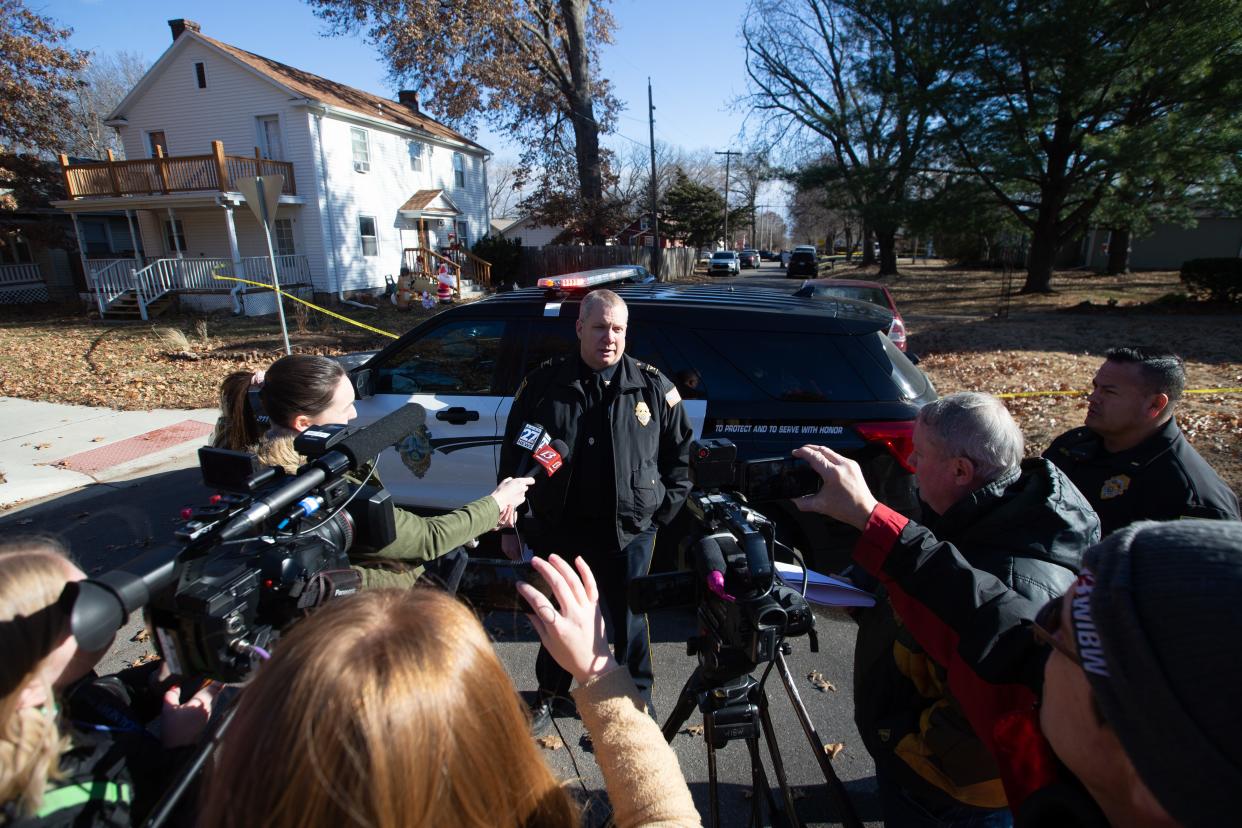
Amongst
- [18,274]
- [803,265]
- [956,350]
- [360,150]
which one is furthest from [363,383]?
[803,265]

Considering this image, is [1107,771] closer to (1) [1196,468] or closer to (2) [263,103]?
(1) [1196,468]

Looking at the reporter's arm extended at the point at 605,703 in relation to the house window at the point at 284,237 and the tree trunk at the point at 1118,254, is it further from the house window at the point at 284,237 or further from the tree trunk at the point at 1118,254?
the tree trunk at the point at 1118,254

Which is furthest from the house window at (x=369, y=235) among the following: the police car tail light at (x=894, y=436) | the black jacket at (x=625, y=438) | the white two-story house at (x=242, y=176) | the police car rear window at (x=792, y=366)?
the police car tail light at (x=894, y=436)

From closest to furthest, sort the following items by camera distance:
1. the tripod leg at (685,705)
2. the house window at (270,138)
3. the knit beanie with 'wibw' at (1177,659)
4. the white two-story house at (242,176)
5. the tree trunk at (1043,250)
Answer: the knit beanie with 'wibw' at (1177,659) → the tripod leg at (685,705) → the tree trunk at (1043,250) → the white two-story house at (242,176) → the house window at (270,138)

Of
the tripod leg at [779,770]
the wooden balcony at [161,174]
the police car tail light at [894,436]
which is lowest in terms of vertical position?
the tripod leg at [779,770]

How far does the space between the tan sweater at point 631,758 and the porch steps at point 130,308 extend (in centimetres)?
2202

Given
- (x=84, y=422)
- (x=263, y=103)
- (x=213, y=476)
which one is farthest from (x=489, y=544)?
(x=263, y=103)

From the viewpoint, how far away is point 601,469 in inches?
106

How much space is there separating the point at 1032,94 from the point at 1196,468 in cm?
1935

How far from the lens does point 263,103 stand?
21.6 meters

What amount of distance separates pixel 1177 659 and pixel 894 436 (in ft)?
8.75

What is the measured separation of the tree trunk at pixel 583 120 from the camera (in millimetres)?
22750

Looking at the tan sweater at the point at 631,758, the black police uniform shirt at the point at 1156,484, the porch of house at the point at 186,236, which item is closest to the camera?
the tan sweater at the point at 631,758

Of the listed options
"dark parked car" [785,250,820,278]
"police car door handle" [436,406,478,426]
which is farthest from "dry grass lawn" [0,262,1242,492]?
"dark parked car" [785,250,820,278]
